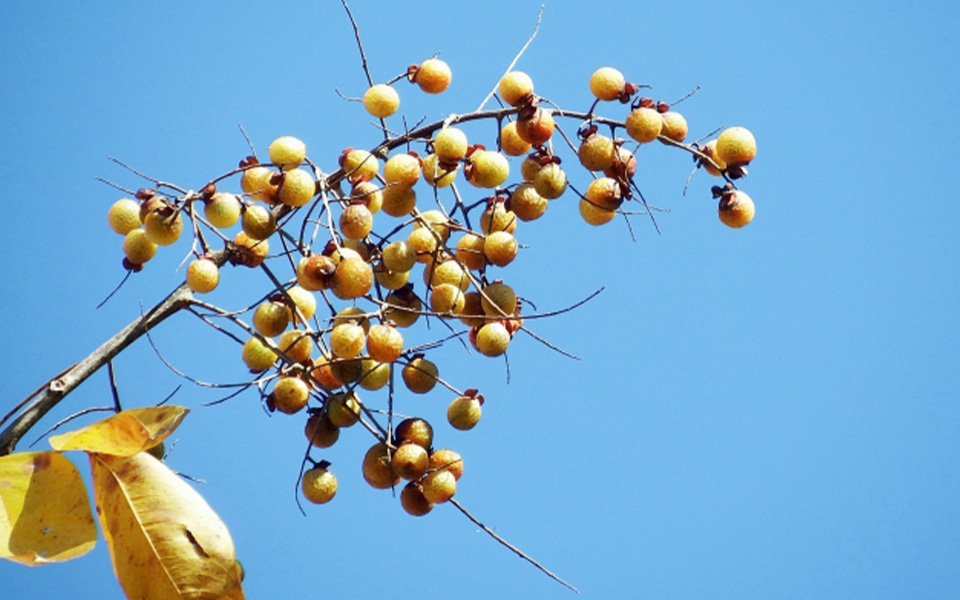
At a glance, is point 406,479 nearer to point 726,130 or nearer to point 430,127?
point 430,127

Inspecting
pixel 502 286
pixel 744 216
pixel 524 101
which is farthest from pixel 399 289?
pixel 744 216

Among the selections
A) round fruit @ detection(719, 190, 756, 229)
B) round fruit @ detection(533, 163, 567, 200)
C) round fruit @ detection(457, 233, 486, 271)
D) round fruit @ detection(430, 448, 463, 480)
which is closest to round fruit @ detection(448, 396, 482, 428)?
round fruit @ detection(430, 448, 463, 480)

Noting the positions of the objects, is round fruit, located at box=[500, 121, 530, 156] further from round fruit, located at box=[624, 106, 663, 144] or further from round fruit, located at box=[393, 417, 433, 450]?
round fruit, located at box=[393, 417, 433, 450]

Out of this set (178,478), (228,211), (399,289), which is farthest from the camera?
(399,289)

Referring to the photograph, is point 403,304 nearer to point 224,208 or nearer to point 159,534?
point 224,208

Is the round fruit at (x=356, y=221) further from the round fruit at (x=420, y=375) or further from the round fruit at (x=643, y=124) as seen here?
the round fruit at (x=643, y=124)

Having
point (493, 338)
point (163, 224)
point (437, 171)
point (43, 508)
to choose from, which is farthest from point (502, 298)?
point (43, 508)

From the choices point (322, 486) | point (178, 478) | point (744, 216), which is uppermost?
point (744, 216)
